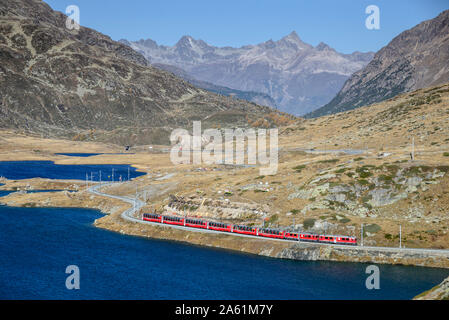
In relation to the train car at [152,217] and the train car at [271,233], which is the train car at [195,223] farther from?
the train car at [271,233]

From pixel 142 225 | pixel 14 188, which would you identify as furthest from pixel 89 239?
pixel 14 188

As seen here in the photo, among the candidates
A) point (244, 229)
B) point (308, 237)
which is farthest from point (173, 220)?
point (308, 237)

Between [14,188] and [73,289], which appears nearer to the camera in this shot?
[73,289]

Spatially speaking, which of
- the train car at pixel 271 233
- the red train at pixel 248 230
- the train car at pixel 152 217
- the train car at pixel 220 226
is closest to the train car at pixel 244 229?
the red train at pixel 248 230

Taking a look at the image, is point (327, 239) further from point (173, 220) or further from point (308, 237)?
point (173, 220)

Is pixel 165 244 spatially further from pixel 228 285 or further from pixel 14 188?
pixel 14 188

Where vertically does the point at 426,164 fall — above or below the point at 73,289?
above
